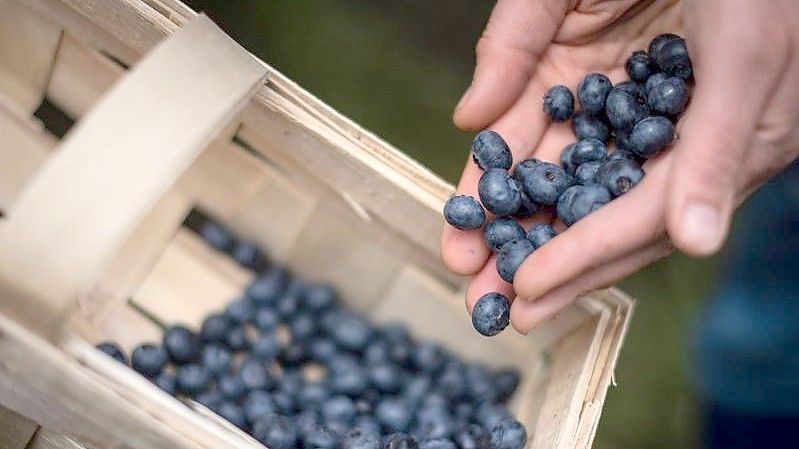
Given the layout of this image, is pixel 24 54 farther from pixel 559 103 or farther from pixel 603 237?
pixel 603 237

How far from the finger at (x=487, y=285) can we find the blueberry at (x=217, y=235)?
18.0 inches

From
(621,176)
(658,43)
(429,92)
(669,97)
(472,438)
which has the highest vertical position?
(429,92)

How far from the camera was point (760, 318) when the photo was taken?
4.84 ft

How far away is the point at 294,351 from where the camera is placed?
1258 millimetres

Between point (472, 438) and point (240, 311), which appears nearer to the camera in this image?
point (472, 438)

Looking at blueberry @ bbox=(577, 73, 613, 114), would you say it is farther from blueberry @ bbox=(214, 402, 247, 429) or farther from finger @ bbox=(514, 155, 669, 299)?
blueberry @ bbox=(214, 402, 247, 429)

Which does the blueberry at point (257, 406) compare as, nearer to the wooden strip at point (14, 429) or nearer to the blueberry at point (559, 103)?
the wooden strip at point (14, 429)

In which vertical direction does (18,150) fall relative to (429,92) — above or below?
below

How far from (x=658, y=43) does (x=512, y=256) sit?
332 mm

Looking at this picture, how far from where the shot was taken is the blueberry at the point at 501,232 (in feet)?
3.11

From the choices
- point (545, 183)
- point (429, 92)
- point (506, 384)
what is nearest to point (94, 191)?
point (545, 183)

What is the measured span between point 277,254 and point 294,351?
0.16 m

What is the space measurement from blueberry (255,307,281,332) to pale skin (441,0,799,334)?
37cm

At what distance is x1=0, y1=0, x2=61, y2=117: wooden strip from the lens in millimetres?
1145
